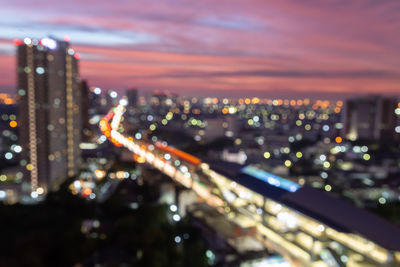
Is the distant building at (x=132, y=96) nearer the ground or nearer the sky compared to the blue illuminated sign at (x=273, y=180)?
nearer the ground

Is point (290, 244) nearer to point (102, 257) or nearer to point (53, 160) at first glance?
point (102, 257)

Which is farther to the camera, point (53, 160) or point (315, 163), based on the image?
point (315, 163)

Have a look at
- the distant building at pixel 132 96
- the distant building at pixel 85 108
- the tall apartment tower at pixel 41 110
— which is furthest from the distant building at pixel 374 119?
the distant building at pixel 132 96

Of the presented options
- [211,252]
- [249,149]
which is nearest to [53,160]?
[211,252]

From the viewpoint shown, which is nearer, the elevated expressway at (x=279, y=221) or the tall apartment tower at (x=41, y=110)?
the elevated expressway at (x=279, y=221)

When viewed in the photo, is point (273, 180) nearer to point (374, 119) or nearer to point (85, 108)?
point (85, 108)

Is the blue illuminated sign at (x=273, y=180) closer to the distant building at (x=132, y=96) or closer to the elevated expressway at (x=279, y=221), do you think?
the elevated expressway at (x=279, y=221)

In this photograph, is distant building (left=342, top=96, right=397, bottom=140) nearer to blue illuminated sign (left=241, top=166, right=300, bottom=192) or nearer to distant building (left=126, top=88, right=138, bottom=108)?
blue illuminated sign (left=241, top=166, right=300, bottom=192)
